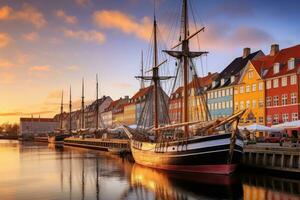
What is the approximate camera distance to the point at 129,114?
137500 mm

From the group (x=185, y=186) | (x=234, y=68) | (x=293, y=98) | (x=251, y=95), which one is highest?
(x=234, y=68)

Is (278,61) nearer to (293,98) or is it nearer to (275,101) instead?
(275,101)

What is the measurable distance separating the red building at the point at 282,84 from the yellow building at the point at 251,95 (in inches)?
43.3

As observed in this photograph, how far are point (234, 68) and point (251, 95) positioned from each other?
12.1 metres

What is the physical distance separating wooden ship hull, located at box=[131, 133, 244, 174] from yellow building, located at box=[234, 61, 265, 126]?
107 ft

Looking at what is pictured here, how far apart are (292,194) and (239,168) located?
A: 12697 millimetres

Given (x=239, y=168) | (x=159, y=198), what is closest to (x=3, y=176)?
(x=159, y=198)

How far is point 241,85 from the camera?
3086 inches

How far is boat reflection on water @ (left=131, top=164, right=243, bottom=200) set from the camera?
27.8 meters

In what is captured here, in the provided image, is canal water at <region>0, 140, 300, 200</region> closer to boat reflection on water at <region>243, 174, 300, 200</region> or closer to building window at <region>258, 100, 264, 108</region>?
boat reflection on water at <region>243, 174, 300, 200</region>

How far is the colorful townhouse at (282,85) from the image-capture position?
6450 centimetres

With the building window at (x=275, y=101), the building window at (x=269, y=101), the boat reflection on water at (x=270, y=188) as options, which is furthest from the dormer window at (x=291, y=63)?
the boat reflection on water at (x=270, y=188)

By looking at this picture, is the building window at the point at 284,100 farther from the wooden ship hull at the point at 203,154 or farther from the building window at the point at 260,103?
the wooden ship hull at the point at 203,154

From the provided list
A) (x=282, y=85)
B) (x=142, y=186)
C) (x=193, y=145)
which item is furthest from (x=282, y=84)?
(x=142, y=186)
